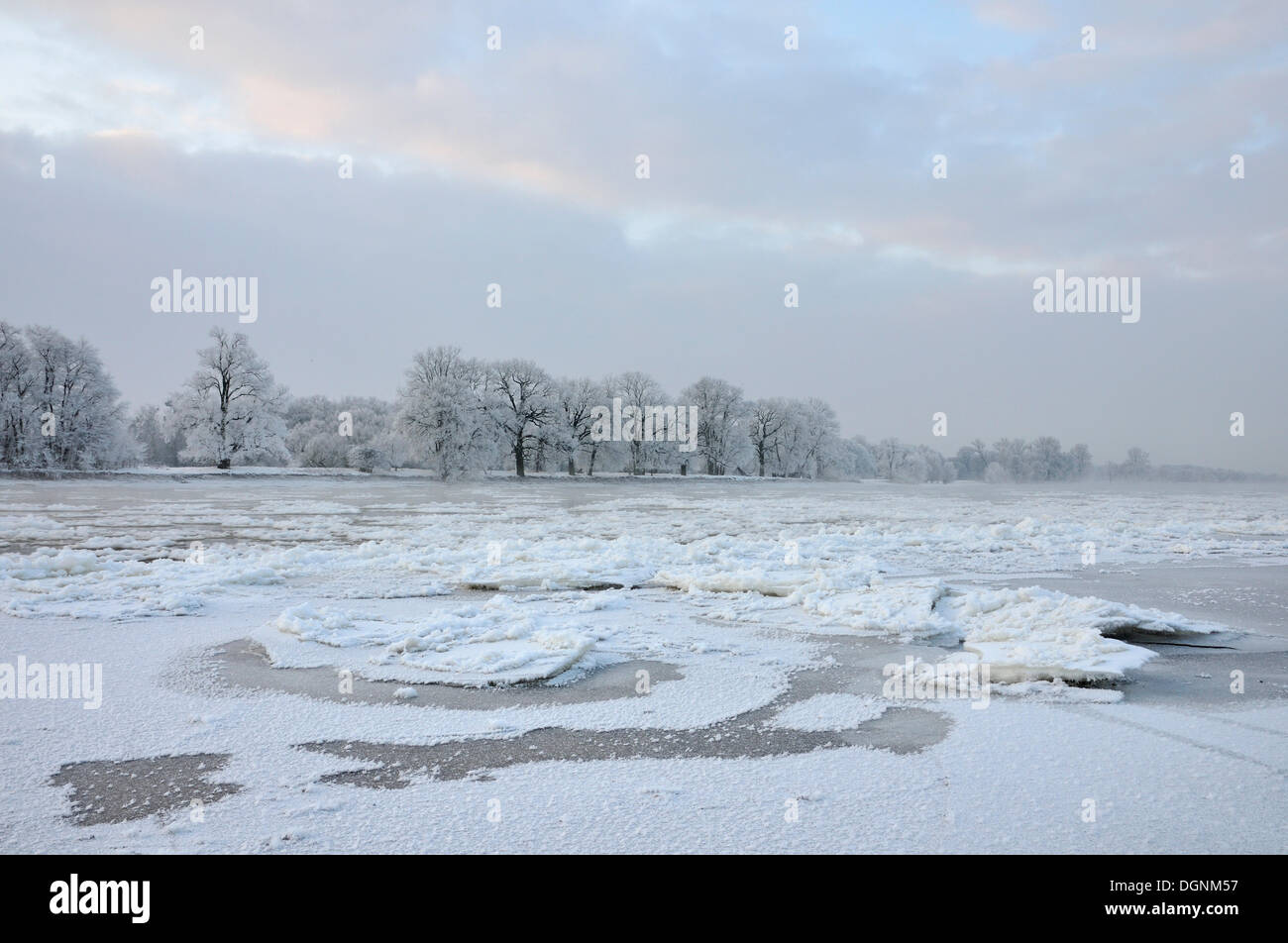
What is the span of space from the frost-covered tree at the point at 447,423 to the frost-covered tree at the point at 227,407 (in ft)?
33.8

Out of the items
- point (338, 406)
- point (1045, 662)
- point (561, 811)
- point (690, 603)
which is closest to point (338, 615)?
point (690, 603)

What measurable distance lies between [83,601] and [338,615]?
3706 mm

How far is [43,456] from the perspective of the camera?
49.8m

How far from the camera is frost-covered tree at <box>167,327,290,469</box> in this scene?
5609cm

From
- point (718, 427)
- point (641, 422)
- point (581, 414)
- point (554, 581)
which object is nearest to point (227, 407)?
point (581, 414)

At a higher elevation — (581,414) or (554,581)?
(581,414)

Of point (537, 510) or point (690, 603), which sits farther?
point (537, 510)

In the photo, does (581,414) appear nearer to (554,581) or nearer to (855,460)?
(855,460)

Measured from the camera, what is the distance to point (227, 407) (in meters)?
57.2

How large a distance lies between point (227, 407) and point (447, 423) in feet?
53.7

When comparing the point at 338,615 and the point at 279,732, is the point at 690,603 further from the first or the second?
the point at 279,732

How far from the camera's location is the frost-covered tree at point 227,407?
2208 inches
